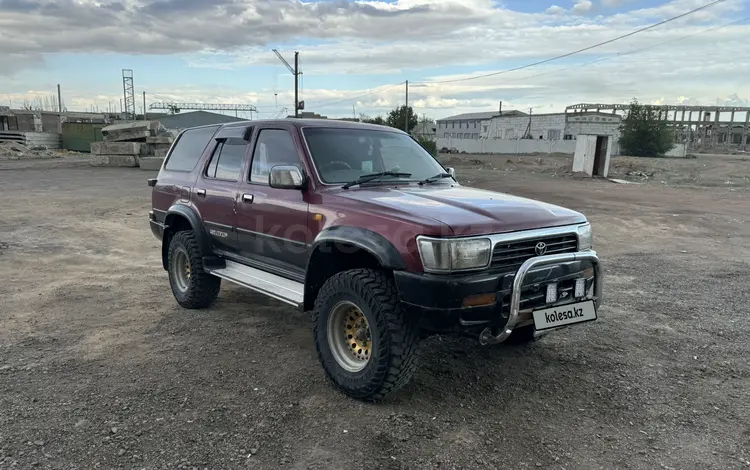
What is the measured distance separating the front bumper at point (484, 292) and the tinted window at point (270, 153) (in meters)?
1.74

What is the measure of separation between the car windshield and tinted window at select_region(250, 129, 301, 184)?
0.19 m

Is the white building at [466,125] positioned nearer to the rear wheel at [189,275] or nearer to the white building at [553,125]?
the white building at [553,125]

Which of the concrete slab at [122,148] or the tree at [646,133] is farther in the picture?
the tree at [646,133]

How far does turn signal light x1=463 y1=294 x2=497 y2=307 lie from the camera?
3.25 metres

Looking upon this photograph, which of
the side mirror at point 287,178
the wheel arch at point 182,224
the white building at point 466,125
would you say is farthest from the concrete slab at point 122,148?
the white building at point 466,125

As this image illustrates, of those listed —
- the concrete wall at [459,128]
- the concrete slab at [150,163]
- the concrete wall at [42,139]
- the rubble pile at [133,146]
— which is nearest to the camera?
the concrete slab at [150,163]

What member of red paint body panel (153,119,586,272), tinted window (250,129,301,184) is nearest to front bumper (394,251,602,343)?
red paint body panel (153,119,586,272)

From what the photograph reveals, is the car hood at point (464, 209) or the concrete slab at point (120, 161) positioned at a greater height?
the car hood at point (464, 209)

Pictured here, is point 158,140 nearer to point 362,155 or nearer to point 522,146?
point 362,155

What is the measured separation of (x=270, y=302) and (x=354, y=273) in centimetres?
259

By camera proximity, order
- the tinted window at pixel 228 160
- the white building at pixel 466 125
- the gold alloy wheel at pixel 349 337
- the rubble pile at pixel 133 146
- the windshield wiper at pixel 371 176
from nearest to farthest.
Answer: the gold alloy wheel at pixel 349 337 < the windshield wiper at pixel 371 176 < the tinted window at pixel 228 160 < the rubble pile at pixel 133 146 < the white building at pixel 466 125

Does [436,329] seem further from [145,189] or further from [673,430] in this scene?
[145,189]

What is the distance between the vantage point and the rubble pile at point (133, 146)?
82.4ft

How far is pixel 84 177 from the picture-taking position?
810 inches
